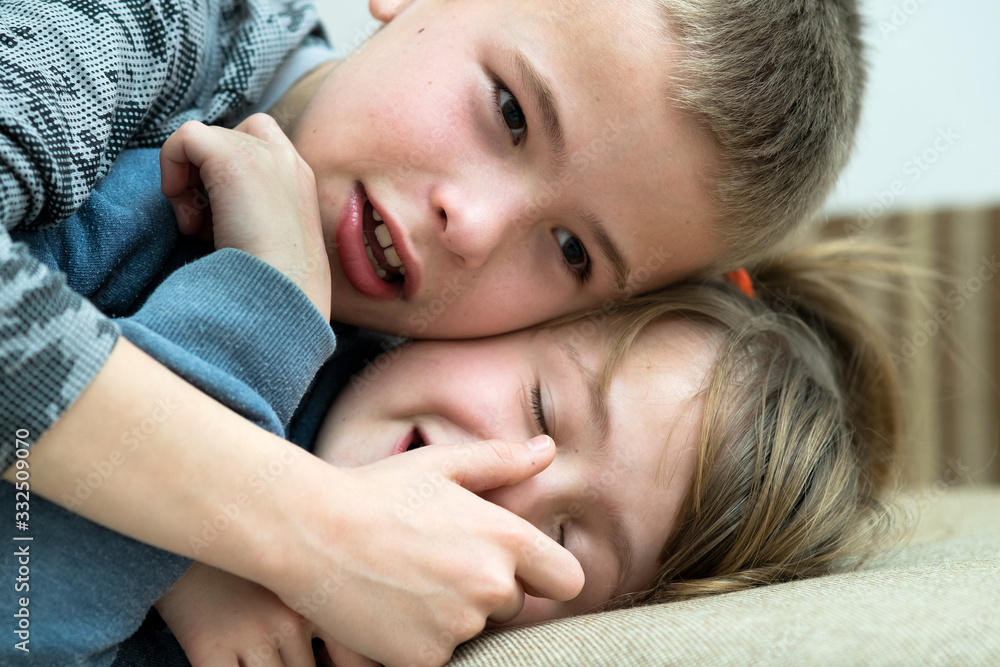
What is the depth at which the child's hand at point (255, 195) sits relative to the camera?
72cm

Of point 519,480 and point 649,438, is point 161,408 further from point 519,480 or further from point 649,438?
point 649,438

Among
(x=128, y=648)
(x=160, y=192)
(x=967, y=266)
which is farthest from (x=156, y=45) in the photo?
(x=967, y=266)

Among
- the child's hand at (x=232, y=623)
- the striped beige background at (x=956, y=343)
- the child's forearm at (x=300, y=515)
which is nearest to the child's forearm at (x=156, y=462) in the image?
the child's forearm at (x=300, y=515)

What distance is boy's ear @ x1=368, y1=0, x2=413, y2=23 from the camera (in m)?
0.98

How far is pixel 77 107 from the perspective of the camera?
67 centimetres

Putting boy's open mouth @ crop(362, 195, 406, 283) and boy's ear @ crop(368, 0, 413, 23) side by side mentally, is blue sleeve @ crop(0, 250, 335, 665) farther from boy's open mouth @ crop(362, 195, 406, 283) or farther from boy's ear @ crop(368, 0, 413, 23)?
boy's ear @ crop(368, 0, 413, 23)

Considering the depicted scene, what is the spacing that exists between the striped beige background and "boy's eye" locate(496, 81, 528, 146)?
1.10 m

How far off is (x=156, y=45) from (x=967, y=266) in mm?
1580

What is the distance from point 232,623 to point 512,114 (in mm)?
536

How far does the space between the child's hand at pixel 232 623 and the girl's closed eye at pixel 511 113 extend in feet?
1.61

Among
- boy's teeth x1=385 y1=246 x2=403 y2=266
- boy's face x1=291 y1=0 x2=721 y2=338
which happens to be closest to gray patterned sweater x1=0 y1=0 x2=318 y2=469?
boy's face x1=291 y1=0 x2=721 y2=338

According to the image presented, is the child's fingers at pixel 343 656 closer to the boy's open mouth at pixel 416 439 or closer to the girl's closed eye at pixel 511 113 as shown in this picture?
the boy's open mouth at pixel 416 439

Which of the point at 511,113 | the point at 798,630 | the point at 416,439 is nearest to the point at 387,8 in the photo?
the point at 511,113

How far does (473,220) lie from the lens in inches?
31.5
